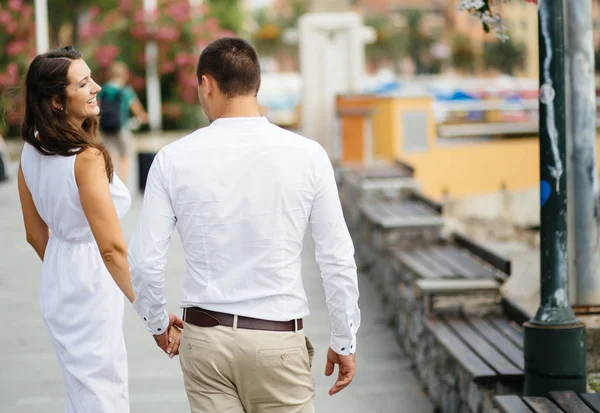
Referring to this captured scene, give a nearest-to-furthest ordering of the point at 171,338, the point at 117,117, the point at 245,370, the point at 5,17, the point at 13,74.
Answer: the point at 245,370 → the point at 171,338 → the point at 117,117 → the point at 13,74 → the point at 5,17

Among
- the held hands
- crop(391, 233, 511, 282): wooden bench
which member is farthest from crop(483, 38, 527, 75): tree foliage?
the held hands

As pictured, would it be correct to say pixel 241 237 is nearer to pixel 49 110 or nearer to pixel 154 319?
pixel 154 319

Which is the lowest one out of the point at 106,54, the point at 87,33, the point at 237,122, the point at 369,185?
the point at 369,185

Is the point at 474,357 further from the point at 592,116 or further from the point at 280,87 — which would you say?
the point at 280,87

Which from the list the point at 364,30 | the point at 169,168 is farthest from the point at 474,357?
the point at 364,30

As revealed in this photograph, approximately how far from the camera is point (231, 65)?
9.76 feet

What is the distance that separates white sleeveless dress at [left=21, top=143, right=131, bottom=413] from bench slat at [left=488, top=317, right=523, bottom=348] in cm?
249

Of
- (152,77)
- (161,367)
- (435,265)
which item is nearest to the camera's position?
(161,367)

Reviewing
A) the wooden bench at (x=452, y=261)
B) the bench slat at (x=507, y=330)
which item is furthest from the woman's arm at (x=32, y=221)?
the wooden bench at (x=452, y=261)

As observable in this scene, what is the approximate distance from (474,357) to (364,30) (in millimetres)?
13461

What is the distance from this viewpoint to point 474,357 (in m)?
5.10

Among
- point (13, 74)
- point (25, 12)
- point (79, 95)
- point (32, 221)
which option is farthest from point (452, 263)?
point (25, 12)

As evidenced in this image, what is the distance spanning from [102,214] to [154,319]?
514 millimetres

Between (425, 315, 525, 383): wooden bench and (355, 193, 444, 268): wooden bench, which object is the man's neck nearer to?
(425, 315, 525, 383): wooden bench
